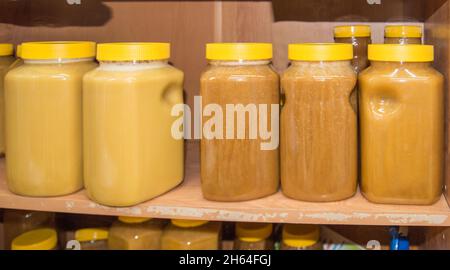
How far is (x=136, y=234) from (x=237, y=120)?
1.03 feet

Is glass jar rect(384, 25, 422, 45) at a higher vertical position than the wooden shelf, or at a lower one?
higher

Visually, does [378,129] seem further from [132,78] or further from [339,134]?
[132,78]

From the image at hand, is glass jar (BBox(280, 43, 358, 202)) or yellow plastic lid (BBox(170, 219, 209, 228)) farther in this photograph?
yellow plastic lid (BBox(170, 219, 209, 228))

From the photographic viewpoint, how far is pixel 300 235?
36.8 inches

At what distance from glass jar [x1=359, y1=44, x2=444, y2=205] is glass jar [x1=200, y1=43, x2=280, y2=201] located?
0.16 metres

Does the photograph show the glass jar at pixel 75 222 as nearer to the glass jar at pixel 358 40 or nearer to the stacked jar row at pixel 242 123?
the stacked jar row at pixel 242 123

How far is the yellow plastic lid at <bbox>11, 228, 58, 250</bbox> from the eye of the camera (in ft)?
3.03

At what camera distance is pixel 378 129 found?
0.76 meters

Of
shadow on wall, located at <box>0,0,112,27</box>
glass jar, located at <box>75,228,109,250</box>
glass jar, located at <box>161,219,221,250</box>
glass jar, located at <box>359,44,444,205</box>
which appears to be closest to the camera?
glass jar, located at <box>359,44,444,205</box>

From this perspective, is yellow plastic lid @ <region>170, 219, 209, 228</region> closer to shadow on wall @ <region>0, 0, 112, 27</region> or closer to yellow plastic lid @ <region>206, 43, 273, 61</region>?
yellow plastic lid @ <region>206, 43, 273, 61</region>

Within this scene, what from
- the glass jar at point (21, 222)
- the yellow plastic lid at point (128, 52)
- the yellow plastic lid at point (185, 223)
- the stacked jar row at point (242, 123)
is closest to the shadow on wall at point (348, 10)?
the stacked jar row at point (242, 123)

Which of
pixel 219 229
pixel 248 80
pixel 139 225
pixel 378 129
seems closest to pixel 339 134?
pixel 378 129

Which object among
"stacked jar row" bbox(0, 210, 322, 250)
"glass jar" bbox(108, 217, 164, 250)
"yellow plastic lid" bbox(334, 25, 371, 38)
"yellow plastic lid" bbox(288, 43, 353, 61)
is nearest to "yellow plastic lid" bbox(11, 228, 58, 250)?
"stacked jar row" bbox(0, 210, 322, 250)

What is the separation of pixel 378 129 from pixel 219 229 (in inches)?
14.1
